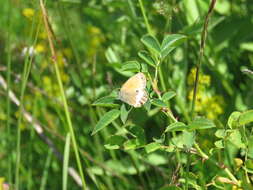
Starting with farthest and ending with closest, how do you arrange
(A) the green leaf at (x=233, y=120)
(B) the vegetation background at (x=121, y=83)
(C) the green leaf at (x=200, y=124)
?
(B) the vegetation background at (x=121, y=83)
(A) the green leaf at (x=233, y=120)
(C) the green leaf at (x=200, y=124)

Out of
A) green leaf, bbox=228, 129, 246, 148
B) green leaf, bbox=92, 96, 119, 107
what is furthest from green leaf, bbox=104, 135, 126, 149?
green leaf, bbox=228, 129, 246, 148

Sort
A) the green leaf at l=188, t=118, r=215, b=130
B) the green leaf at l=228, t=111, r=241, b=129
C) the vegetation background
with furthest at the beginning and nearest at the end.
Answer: the vegetation background < the green leaf at l=228, t=111, r=241, b=129 < the green leaf at l=188, t=118, r=215, b=130

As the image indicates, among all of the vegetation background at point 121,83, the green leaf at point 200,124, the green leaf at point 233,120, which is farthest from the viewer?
the vegetation background at point 121,83

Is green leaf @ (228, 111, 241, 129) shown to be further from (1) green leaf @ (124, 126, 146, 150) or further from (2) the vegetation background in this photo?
(2) the vegetation background

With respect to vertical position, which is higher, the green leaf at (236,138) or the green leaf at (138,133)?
the green leaf at (138,133)

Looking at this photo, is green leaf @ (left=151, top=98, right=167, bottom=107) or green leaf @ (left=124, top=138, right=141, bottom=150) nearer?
green leaf @ (left=151, top=98, right=167, bottom=107)

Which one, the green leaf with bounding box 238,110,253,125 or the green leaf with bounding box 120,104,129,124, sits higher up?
the green leaf with bounding box 120,104,129,124

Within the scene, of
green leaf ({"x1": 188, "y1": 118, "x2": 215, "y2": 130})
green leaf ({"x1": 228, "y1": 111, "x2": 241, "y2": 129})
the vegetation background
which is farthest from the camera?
the vegetation background

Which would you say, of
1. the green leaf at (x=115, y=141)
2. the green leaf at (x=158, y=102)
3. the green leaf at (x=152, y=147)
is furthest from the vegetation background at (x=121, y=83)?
the green leaf at (x=158, y=102)

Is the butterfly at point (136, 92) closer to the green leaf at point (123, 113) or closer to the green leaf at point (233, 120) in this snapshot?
the green leaf at point (123, 113)

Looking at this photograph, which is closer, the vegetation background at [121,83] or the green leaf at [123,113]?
the green leaf at [123,113]

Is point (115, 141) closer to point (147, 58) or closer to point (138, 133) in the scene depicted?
point (138, 133)
